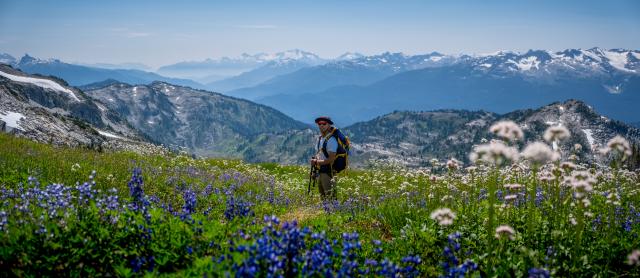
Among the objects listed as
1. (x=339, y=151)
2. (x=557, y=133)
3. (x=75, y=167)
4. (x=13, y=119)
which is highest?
(x=557, y=133)

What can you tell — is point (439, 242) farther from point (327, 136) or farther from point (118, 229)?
point (327, 136)

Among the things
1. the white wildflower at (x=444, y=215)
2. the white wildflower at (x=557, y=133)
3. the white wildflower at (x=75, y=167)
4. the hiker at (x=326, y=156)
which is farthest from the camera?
the hiker at (x=326, y=156)

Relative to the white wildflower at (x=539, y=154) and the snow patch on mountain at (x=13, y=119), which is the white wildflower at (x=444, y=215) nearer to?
the white wildflower at (x=539, y=154)

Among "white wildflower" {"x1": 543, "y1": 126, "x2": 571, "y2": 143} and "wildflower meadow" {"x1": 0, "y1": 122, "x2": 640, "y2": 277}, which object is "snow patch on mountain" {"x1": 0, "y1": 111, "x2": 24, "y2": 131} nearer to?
"wildflower meadow" {"x1": 0, "y1": 122, "x2": 640, "y2": 277}

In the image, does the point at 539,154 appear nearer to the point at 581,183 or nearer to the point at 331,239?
the point at 581,183

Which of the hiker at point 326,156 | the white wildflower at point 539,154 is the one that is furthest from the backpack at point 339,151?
the white wildflower at point 539,154

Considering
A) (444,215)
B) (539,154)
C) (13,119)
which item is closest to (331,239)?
(444,215)

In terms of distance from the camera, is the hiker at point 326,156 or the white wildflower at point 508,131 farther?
the hiker at point 326,156

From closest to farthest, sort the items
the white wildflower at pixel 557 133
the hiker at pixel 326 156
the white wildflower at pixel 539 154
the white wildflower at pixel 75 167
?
the white wildflower at pixel 539 154 → the white wildflower at pixel 557 133 → the white wildflower at pixel 75 167 → the hiker at pixel 326 156

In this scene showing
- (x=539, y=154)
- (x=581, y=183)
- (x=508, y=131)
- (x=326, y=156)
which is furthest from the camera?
(x=326, y=156)

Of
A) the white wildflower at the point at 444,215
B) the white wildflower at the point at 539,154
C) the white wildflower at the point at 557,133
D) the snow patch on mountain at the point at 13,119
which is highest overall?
the white wildflower at the point at 557,133

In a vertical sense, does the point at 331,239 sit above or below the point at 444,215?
below

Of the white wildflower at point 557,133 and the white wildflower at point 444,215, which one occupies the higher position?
the white wildflower at point 557,133

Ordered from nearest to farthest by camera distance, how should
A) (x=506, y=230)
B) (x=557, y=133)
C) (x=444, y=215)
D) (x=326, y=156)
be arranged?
(x=557, y=133)
(x=506, y=230)
(x=444, y=215)
(x=326, y=156)
